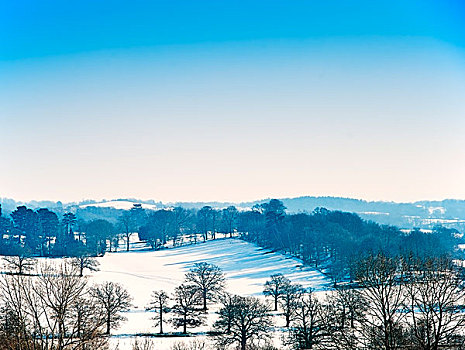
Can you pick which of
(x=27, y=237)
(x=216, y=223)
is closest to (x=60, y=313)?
(x=27, y=237)

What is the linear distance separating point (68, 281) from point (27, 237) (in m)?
104

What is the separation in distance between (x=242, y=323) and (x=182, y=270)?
49.7 m

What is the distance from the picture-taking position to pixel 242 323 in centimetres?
3791

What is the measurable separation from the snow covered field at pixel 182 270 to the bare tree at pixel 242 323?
4.36 m

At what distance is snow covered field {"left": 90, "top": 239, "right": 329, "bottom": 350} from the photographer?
48.2 m

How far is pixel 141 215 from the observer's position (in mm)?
170375

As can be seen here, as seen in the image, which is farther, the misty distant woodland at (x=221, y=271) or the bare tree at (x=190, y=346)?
the misty distant woodland at (x=221, y=271)

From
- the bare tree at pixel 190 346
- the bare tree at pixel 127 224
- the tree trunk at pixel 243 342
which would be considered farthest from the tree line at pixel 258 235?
the bare tree at pixel 190 346

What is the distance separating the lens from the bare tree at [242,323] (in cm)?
3734

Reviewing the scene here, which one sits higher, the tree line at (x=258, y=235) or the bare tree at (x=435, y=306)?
the bare tree at (x=435, y=306)

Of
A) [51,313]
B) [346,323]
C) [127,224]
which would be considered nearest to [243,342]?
[346,323]

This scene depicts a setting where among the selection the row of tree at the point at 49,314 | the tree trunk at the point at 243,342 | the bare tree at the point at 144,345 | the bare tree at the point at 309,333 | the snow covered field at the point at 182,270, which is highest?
the row of tree at the point at 49,314

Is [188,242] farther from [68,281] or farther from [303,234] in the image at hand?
[68,281]

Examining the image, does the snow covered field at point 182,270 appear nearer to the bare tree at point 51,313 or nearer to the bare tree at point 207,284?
the bare tree at point 207,284
